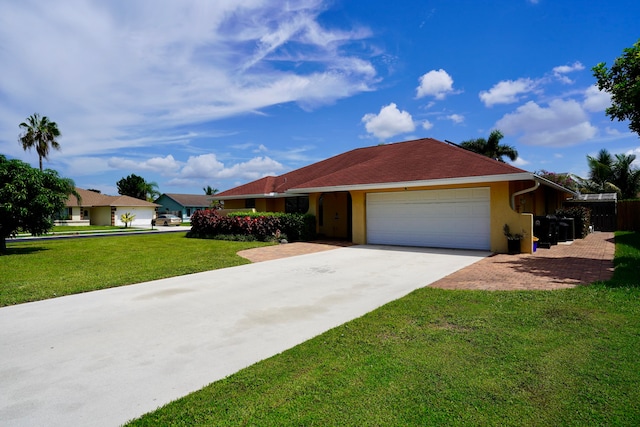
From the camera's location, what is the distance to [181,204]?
56250mm

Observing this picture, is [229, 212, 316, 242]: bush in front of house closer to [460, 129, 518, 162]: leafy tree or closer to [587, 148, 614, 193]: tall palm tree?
[460, 129, 518, 162]: leafy tree

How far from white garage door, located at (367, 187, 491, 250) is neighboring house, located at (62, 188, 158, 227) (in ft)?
127

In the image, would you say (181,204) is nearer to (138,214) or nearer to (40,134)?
(138,214)

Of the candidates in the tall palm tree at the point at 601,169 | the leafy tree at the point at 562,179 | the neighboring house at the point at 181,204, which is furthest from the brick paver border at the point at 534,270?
the neighboring house at the point at 181,204

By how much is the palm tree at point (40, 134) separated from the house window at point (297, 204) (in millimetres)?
28348

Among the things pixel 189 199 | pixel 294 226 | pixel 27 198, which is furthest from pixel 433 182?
pixel 189 199

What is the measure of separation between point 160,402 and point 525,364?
11.6ft

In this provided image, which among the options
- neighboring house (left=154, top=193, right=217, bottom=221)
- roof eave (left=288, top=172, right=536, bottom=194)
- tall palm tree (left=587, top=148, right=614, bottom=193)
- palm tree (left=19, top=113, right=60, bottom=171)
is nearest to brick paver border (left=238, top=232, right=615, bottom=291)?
roof eave (left=288, top=172, right=536, bottom=194)

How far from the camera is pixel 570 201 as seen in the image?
25531mm

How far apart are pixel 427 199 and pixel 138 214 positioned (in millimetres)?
42200

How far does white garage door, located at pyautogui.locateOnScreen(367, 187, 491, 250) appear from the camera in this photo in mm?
13055

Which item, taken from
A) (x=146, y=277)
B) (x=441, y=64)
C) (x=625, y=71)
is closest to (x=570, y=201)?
(x=441, y=64)

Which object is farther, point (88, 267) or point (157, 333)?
point (88, 267)

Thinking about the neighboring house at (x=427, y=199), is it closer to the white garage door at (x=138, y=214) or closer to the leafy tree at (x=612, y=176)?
the leafy tree at (x=612, y=176)
